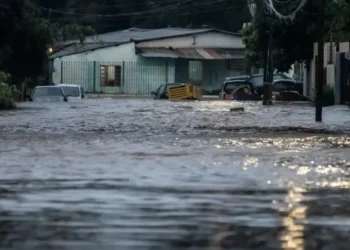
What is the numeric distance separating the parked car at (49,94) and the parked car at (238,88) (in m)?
9.82

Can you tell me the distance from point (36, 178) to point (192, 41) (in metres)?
60.2

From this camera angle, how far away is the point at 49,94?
1912 inches

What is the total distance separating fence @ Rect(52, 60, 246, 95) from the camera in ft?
241

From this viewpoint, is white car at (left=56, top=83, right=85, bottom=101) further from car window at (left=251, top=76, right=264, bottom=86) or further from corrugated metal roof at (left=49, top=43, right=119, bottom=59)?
corrugated metal roof at (left=49, top=43, right=119, bottom=59)

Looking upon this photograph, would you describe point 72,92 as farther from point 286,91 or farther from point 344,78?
point 344,78

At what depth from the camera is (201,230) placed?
9578 mm

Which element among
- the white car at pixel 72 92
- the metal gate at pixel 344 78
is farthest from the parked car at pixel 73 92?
the metal gate at pixel 344 78

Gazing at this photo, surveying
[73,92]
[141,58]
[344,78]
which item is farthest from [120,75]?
[344,78]

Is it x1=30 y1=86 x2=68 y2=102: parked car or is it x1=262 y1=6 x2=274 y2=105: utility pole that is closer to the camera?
x1=262 y1=6 x2=274 y2=105: utility pole

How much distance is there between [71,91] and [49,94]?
1.52 metres

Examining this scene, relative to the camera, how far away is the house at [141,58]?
72.6 meters

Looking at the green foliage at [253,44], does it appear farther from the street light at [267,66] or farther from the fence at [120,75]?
the fence at [120,75]

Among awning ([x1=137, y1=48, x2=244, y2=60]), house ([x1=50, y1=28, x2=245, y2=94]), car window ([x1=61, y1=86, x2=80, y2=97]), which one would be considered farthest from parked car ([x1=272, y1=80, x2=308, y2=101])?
house ([x1=50, y1=28, x2=245, y2=94])

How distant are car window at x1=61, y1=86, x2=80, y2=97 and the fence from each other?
22.7 m
